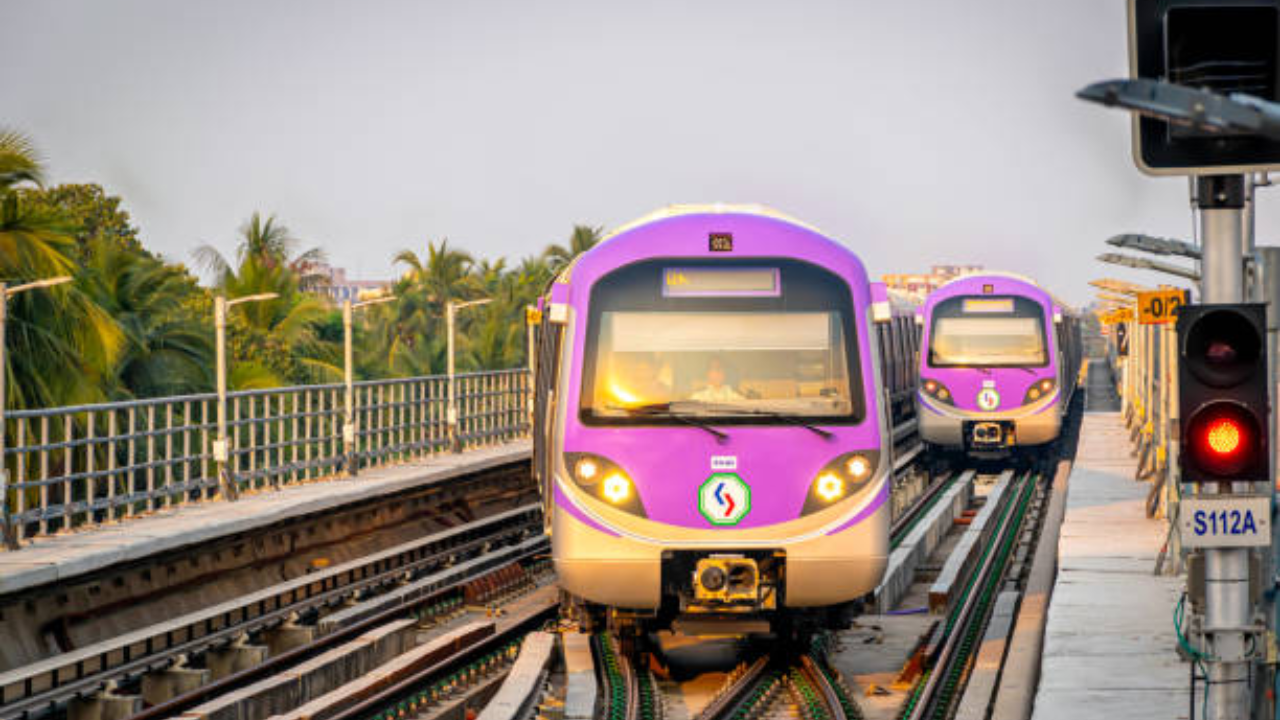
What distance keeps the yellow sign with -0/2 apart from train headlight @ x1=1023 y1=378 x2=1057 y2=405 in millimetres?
11200

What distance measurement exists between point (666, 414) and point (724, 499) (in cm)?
64

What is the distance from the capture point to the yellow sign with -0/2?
14.8 m

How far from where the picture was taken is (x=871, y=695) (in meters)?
11.4

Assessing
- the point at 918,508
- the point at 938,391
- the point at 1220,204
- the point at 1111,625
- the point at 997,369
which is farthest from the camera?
the point at 938,391

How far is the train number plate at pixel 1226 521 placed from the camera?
7062 mm

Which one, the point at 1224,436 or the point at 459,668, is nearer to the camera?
the point at 1224,436

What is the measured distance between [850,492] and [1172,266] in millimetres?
8922

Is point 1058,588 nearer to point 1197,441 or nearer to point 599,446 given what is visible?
point 599,446

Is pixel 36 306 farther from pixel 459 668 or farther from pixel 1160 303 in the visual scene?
pixel 1160 303

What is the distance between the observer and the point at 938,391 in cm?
2661

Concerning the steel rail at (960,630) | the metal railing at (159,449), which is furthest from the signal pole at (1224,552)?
the metal railing at (159,449)

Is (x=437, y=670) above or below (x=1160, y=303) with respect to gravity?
below

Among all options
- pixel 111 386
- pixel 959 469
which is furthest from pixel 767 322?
pixel 959 469

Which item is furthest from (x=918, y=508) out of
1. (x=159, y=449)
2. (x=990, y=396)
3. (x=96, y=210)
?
(x=96, y=210)
